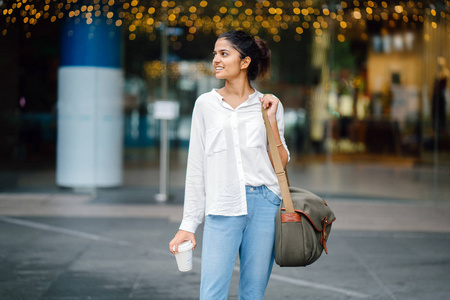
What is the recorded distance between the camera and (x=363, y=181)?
549 inches

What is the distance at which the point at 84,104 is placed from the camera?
12.3 m

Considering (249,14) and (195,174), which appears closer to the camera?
(195,174)

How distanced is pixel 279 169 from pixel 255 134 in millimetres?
190

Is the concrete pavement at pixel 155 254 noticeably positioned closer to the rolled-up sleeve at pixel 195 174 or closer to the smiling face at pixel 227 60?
the rolled-up sleeve at pixel 195 174

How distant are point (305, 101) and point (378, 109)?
1.54 metres

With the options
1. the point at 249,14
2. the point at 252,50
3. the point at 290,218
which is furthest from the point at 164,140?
the point at 290,218

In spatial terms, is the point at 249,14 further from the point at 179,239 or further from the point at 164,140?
the point at 179,239

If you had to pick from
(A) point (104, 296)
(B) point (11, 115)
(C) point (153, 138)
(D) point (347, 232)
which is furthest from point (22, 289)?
(C) point (153, 138)

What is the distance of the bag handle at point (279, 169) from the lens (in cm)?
300

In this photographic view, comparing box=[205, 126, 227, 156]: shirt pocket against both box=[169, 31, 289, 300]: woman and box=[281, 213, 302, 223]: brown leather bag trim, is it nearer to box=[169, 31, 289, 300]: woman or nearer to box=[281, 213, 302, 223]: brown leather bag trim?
box=[169, 31, 289, 300]: woman

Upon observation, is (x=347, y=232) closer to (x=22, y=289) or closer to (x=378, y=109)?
(x=22, y=289)

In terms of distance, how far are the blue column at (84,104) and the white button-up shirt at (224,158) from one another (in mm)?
9498

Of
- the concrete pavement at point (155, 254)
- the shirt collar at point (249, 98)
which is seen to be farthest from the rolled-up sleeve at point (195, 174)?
the concrete pavement at point (155, 254)

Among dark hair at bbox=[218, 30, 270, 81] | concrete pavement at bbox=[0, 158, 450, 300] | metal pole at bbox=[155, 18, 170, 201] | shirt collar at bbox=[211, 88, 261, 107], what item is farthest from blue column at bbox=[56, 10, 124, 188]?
shirt collar at bbox=[211, 88, 261, 107]
